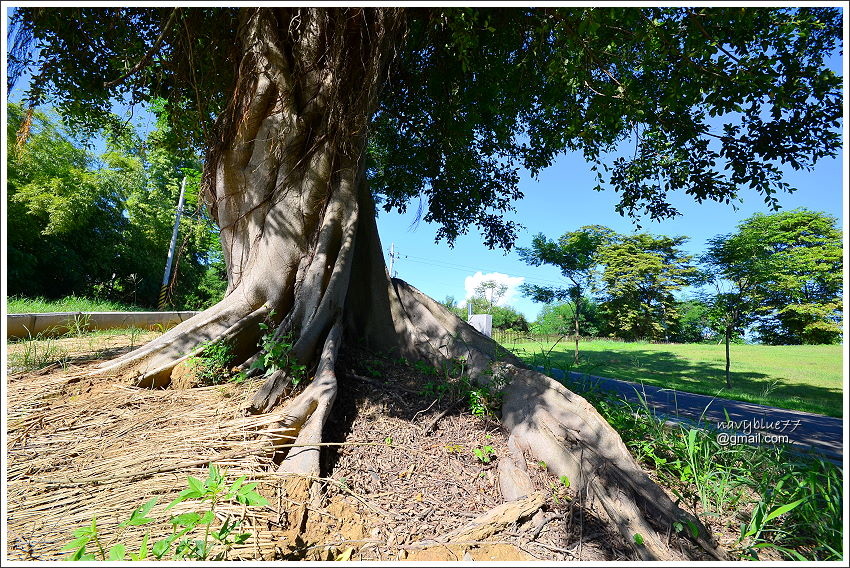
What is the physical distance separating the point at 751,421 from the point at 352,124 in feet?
17.8

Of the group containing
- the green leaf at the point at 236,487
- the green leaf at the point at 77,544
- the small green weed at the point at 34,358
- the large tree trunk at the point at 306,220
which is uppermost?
the large tree trunk at the point at 306,220

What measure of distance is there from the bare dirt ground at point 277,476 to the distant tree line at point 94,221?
540 cm

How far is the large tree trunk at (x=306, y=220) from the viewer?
118 inches

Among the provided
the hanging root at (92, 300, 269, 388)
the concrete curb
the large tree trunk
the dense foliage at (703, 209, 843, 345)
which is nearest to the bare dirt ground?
the hanging root at (92, 300, 269, 388)

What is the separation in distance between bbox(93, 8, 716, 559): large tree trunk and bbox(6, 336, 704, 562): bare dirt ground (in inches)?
14.4

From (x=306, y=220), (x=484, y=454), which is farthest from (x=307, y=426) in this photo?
(x=306, y=220)

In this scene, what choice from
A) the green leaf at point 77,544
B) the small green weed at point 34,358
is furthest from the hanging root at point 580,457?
the small green weed at point 34,358

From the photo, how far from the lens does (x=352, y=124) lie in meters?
3.50

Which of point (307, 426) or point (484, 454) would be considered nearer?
point (307, 426)

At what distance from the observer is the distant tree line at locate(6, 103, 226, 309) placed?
11352 millimetres

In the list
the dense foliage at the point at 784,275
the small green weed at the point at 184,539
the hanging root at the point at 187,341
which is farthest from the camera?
the dense foliage at the point at 784,275

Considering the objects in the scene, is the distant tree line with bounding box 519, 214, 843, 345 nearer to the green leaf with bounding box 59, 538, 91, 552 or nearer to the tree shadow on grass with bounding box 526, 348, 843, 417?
the tree shadow on grass with bounding box 526, 348, 843, 417

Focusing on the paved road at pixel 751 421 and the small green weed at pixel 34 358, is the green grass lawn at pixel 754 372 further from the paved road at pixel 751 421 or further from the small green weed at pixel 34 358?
the small green weed at pixel 34 358

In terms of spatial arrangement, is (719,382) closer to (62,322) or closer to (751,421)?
(751,421)
